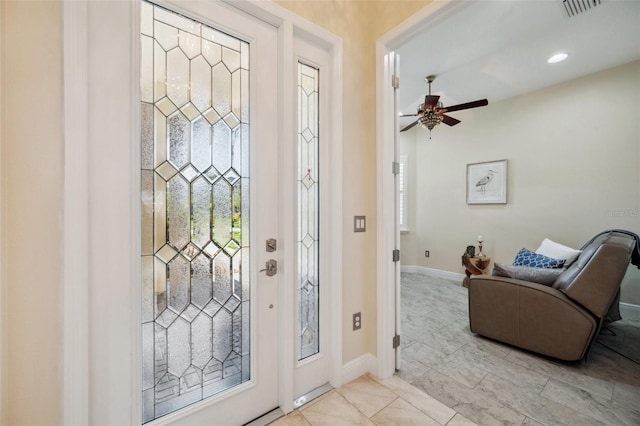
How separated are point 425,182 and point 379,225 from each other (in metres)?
3.61

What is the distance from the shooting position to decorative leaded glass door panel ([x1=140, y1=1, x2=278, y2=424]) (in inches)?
47.2

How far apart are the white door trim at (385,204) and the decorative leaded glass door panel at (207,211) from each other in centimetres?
77

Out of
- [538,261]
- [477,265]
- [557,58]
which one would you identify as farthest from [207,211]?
[477,265]

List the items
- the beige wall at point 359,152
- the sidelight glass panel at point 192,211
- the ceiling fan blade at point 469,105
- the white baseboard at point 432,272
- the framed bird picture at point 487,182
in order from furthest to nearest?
the white baseboard at point 432,272 → the framed bird picture at point 487,182 → the ceiling fan blade at point 469,105 → the beige wall at point 359,152 → the sidelight glass panel at point 192,211

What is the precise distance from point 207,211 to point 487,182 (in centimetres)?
441

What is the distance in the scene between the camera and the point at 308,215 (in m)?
1.71

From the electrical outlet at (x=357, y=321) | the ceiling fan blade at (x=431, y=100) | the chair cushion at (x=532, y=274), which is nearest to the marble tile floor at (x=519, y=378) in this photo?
the electrical outlet at (x=357, y=321)

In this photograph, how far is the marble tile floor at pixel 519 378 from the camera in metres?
1.56

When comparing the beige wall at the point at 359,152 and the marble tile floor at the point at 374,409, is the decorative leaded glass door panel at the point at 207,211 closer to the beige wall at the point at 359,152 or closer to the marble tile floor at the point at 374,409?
the marble tile floor at the point at 374,409

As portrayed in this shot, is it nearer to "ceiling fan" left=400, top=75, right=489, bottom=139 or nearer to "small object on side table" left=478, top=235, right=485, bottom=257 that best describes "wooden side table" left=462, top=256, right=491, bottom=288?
"small object on side table" left=478, top=235, right=485, bottom=257

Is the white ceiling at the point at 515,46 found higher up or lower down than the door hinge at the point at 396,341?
higher up

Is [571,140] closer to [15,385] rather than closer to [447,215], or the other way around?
[447,215]

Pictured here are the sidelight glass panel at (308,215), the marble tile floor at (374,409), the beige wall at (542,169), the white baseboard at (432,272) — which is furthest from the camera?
the white baseboard at (432,272)

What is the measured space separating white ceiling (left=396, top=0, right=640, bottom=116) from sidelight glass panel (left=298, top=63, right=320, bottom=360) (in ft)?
2.71
